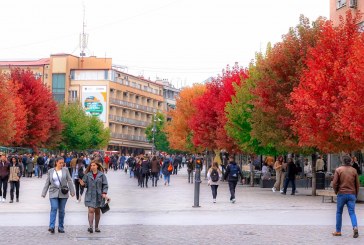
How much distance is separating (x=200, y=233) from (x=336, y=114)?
16436 mm

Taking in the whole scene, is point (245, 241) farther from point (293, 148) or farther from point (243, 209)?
point (293, 148)

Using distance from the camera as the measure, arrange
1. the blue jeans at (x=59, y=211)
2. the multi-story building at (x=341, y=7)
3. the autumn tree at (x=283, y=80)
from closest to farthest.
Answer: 1. the blue jeans at (x=59, y=211)
2. the autumn tree at (x=283, y=80)
3. the multi-story building at (x=341, y=7)

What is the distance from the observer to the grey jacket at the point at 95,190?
16969 mm

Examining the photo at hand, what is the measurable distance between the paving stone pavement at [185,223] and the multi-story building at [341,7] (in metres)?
25.0

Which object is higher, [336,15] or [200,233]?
[336,15]

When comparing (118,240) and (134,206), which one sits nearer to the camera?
(118,240)

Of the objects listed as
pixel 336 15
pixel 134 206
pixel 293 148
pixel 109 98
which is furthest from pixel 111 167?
pixel 134 206

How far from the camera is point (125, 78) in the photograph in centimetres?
13988

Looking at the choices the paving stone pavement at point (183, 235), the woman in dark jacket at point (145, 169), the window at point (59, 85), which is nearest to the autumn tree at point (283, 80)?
the woman in dark jacket at point (145, 169)

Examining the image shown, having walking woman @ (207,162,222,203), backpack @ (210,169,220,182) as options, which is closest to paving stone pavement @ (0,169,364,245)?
walking woman @ (207,162,222,203)

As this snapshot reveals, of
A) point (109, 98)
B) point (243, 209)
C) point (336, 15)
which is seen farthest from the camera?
point (109, 98)

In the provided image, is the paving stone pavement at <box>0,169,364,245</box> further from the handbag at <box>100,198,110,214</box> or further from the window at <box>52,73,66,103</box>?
the window at <box>52,73,66,103</box>

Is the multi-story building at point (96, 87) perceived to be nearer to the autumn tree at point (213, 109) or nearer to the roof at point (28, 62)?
the roof at point (28, 62)

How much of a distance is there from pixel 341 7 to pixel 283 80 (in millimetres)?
18964
